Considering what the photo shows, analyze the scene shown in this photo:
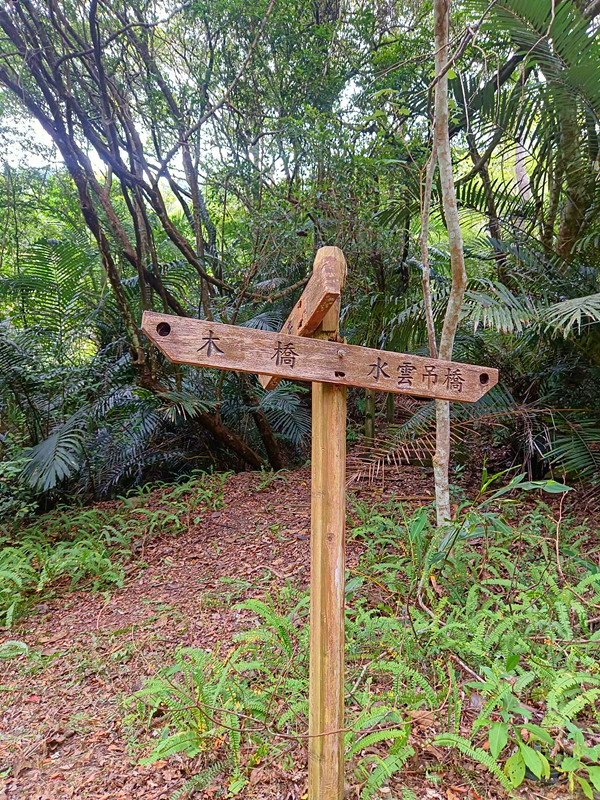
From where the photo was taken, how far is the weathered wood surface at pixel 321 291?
1.27 meters

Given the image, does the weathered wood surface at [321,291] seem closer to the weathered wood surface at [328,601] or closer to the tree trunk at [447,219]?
the weathered wood surface at [328,601]

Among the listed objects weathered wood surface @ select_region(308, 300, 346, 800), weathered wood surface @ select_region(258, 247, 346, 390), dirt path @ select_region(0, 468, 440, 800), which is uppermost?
weathered wood surface @ select_region(258, 247, 346, 390)

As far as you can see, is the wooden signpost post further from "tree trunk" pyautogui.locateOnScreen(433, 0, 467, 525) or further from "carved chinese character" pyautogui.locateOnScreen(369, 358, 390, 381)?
"tree trunk" pyautogui.locateOnScreen(433, 0, 467, 525)

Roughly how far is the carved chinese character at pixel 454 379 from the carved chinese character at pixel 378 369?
0.77 ft

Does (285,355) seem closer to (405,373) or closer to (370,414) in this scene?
(405,373)

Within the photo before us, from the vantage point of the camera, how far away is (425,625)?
2076 mm

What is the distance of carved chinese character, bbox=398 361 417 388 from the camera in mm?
1471

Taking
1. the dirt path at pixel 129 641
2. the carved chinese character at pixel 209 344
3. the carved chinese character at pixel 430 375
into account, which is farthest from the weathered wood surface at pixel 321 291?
the dirt path at pixel 129 641

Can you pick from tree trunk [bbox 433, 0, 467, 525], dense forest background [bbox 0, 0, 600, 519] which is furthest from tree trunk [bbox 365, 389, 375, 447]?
tree trunk [bbox 433, 0, 467, 525]

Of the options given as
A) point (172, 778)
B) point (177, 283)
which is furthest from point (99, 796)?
point (177, 283)

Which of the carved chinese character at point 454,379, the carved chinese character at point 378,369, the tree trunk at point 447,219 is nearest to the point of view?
the carved chinese character at point 378,369

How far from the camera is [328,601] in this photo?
1.41 metres

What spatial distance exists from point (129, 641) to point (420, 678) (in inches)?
64.0

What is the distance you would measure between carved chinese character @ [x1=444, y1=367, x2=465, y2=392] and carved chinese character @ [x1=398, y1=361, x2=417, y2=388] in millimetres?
129
